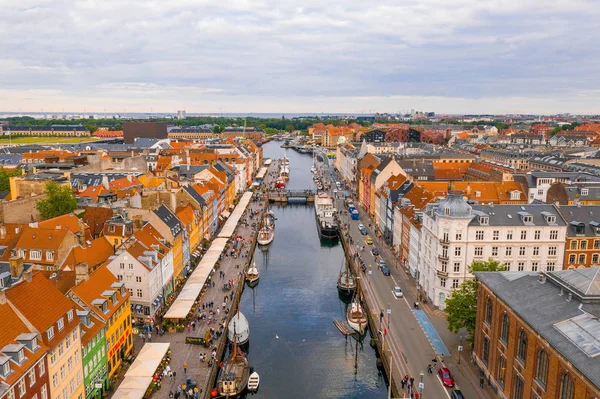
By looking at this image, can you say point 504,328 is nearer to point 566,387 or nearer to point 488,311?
point 488,311

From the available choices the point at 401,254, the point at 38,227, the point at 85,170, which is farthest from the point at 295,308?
the point at 85,170

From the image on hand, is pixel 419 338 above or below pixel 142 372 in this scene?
below

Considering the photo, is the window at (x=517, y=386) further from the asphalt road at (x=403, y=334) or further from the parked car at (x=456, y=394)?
the asphalt road at (x=403, y=334)

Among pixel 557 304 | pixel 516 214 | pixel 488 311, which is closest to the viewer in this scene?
pixel 557 304

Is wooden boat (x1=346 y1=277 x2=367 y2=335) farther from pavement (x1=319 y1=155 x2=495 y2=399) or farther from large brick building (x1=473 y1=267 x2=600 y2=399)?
large brick building (x1=473 y1=267 x2=600 y2=399)

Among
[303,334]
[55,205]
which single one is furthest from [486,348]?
[55,205]
